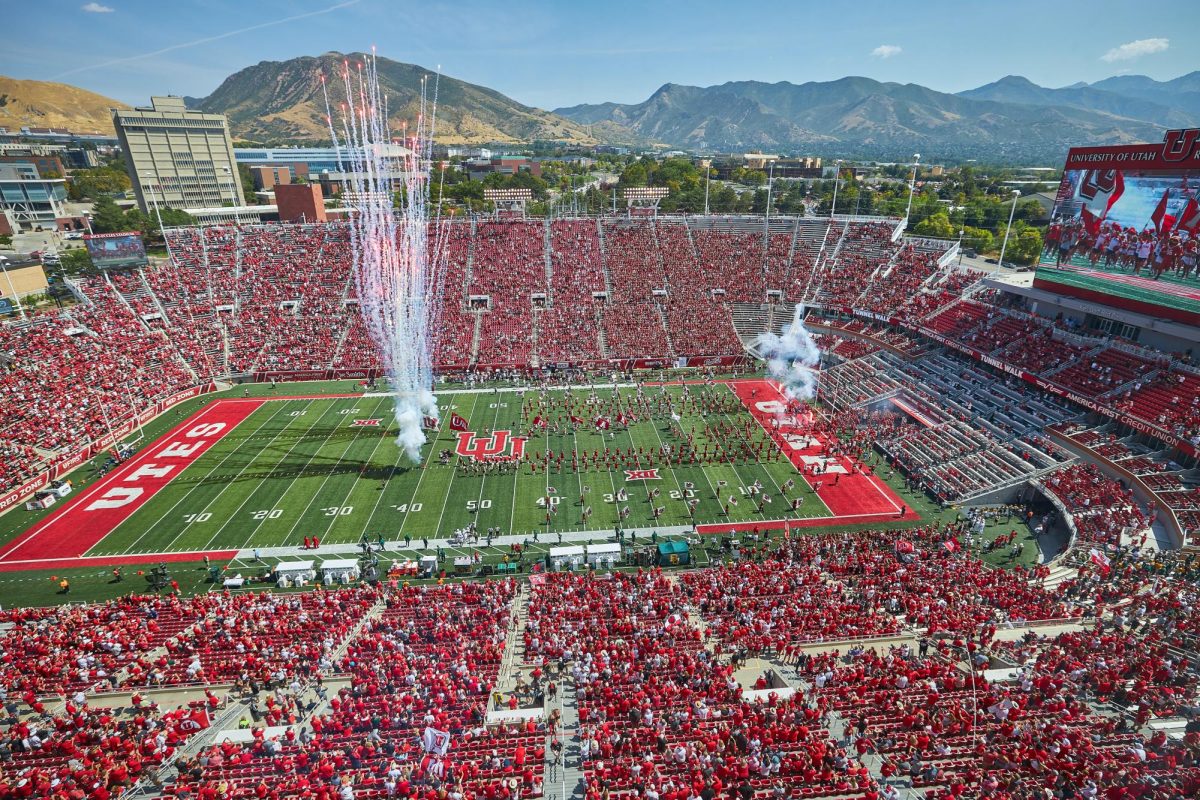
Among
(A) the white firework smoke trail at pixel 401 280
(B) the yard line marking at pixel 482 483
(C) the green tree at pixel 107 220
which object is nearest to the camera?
(B) the yard line marking at pixel 482 483

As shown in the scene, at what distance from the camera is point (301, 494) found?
2664cm

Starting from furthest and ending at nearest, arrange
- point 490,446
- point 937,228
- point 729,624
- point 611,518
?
1. point 937,228
2. point 490,446
3. point 611,518
4. point 729,624

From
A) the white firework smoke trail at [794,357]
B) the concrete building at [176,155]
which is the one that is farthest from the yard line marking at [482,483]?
the concrete building at [176,155]

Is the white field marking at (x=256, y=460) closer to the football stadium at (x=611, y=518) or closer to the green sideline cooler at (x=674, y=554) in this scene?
the football stadium at (x=611, y=518)

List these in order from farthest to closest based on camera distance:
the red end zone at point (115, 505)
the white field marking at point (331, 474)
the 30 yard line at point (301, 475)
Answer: the white field marking at point (331, 474), the 30 yard line at point (301, 475), the red end zone at point (115, 505)

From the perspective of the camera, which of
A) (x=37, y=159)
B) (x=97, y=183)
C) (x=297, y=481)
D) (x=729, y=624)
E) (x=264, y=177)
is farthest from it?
(x=264, y=177)

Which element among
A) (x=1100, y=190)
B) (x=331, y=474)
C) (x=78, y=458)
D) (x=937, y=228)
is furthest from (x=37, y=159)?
(x=1100, y=190)

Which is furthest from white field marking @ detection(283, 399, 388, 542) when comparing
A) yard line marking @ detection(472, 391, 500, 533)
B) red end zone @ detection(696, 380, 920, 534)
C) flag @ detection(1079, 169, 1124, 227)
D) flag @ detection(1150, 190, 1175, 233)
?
flag @ detection(1150, 190, 1175, 233)

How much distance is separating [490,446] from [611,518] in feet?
29.2

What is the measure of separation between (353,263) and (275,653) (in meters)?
40.5

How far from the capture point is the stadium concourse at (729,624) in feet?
38.1

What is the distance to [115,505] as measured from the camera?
25.9 m

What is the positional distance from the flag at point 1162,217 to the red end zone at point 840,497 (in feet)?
54.1

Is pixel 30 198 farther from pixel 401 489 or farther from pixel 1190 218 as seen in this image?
pixel 1190 218
